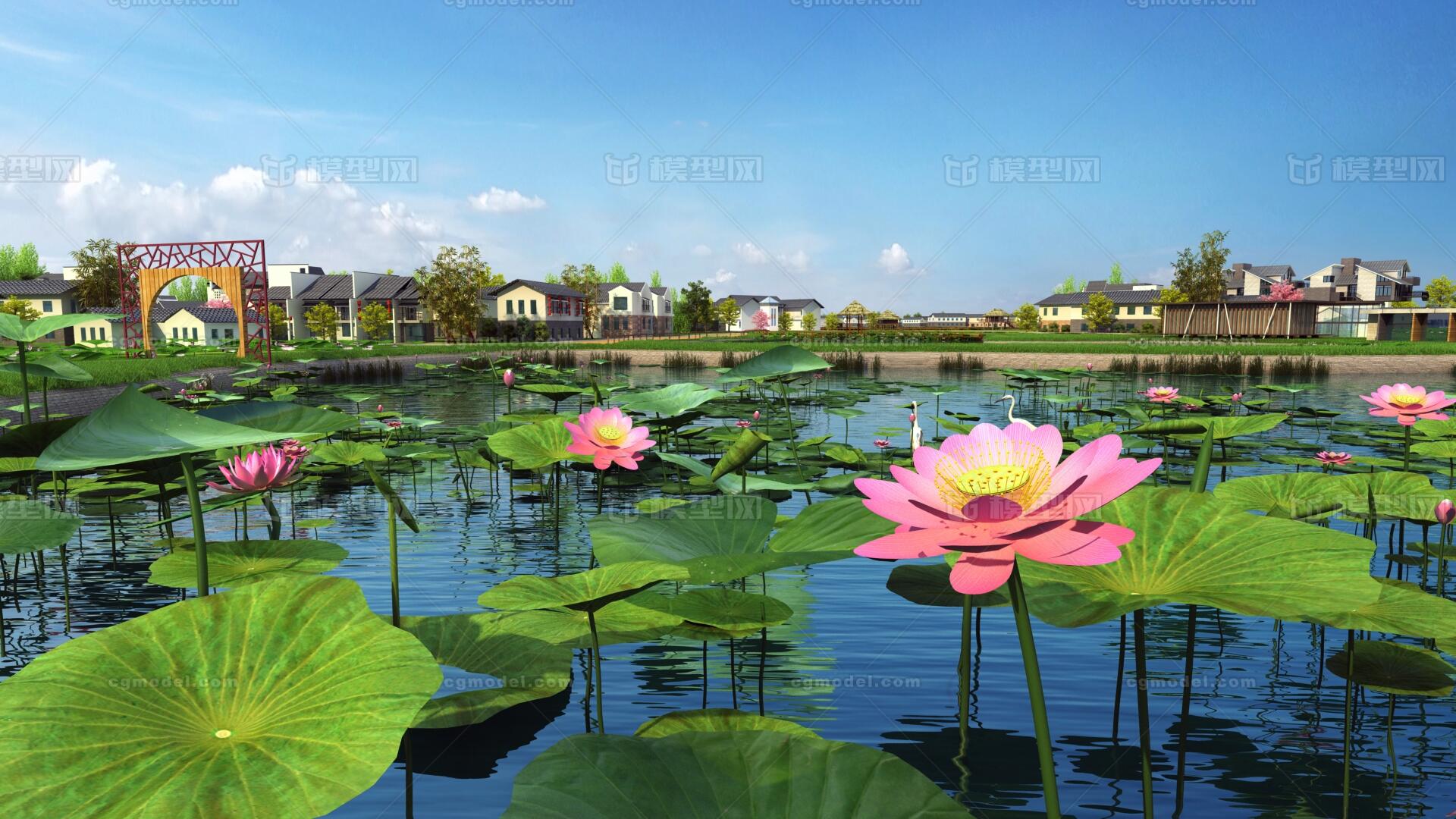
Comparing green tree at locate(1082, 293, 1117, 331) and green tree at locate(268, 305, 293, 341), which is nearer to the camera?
green tree at locate(268, 305, 293, 341)

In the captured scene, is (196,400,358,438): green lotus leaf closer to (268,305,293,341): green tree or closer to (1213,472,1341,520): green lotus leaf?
(1213,472,1341,520): green lotus leaf

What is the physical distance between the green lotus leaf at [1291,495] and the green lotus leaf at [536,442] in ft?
8.34

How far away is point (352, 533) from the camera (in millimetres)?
5449

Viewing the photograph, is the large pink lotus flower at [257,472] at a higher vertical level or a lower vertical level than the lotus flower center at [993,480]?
lower

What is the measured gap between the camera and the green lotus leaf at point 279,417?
2.34m

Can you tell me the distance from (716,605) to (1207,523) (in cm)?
146

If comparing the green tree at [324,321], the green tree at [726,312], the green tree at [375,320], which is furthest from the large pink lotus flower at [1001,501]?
the green tree at [726,312]

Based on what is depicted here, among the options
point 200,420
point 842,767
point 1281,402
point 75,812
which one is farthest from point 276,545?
point 1281,402

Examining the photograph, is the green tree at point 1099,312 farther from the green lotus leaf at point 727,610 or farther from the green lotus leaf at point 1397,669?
the green lotus leaf at point 727,610

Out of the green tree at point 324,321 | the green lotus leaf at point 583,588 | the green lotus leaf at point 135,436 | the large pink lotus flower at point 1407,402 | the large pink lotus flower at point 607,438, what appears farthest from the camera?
the green tree at point 324,321

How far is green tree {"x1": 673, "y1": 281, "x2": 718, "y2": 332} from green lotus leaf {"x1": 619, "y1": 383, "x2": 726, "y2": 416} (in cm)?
6446

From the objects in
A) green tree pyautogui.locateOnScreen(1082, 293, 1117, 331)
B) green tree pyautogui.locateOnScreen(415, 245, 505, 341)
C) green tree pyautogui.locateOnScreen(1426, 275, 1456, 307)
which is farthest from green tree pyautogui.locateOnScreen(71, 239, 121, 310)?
green tree pyautogui.locateOnScreen(1426, 275, 1456, 307)

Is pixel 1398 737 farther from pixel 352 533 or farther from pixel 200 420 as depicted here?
pixel 352 533

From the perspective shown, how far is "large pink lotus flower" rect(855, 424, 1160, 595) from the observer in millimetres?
876
